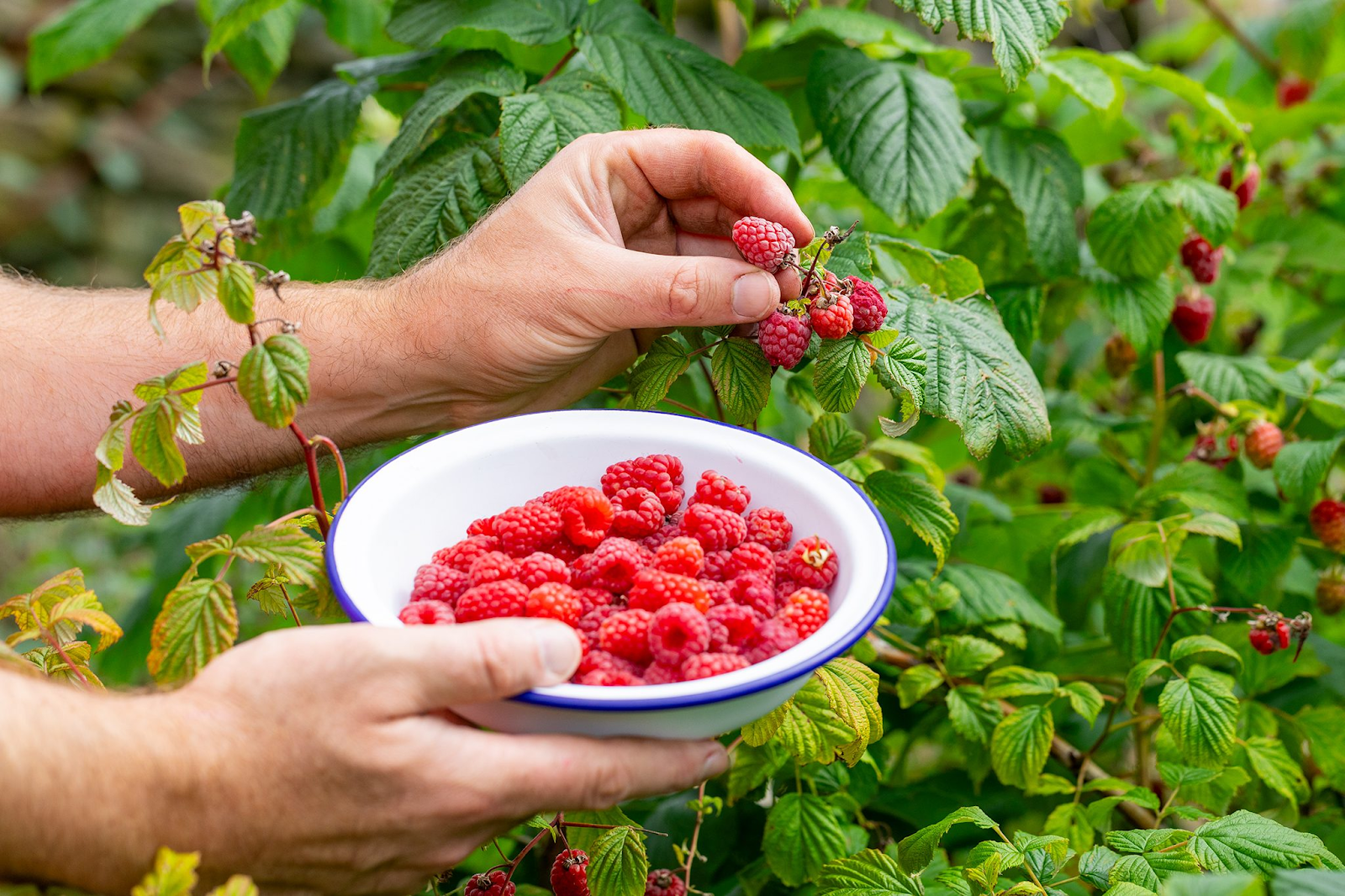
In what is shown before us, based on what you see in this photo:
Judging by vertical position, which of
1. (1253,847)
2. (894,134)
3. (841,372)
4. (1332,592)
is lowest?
(1332,592)

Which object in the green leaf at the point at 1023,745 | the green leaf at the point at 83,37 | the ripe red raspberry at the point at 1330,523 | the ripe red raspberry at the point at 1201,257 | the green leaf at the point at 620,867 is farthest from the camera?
the green leaf at the point at 83,37

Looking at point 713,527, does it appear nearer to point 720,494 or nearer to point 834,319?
point 720,494

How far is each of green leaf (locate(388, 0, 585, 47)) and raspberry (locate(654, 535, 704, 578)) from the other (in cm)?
70

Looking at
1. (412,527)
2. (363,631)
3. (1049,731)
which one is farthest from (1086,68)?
(363,631)

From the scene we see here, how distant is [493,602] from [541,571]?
0.06m

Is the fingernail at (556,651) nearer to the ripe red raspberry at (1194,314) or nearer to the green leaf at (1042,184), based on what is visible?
the green leaf at (1042,184)

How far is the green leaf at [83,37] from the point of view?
5.42 feet

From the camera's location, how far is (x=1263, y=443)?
1.39 metres

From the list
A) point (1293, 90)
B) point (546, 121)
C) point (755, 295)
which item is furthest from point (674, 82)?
point (1293, 90)

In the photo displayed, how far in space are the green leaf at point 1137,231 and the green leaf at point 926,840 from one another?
86cm

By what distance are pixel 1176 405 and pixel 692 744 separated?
1231mm

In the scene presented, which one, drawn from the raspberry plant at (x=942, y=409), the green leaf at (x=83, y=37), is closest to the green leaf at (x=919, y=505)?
the raspberry plant at (x=942, y=409)

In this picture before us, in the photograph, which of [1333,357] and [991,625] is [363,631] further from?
[1333,357]

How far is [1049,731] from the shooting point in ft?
3.66
